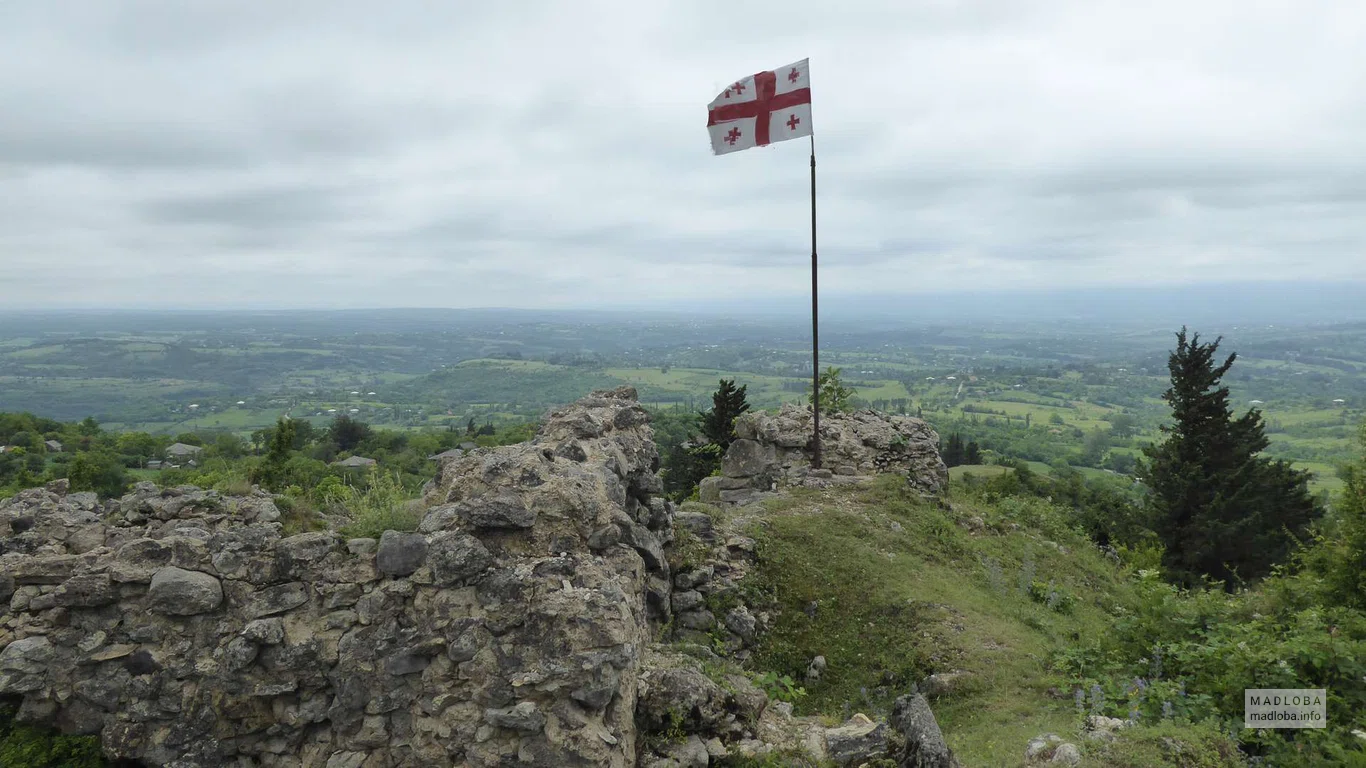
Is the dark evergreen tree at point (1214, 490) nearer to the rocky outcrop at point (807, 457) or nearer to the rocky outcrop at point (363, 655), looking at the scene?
the rocky outcrop at point (807, 457)

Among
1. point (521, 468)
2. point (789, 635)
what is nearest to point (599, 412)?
point (521, 468)

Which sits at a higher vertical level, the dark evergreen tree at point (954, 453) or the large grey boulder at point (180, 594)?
the large grey boulder at point (180, 594)

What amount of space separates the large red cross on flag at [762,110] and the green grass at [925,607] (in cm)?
947

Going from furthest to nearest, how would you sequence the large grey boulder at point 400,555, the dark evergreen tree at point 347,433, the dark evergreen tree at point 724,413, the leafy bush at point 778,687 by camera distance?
the dark evergreen tree at point 347,433
the dark evergreen tree at point 724,413
the leafy bush at point 778,687
the large grey boulder at point 400,555

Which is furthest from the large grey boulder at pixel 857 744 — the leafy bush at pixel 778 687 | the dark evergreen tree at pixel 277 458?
the dark evergreen tree at pixel 277 458

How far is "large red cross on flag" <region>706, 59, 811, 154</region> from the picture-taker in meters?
15.6

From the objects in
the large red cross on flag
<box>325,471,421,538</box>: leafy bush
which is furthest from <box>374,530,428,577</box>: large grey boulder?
the large red cross on flag

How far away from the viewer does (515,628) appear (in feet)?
23.7

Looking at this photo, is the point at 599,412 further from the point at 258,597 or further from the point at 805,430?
the point at 805,430

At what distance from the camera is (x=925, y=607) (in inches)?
475

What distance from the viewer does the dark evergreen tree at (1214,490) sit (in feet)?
80.9

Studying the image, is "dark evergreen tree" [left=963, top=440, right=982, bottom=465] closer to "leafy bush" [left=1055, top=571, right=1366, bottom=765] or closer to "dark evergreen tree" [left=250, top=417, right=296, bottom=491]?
"leafy bush" [left=1055, top=571, right=1366, bottom=765]

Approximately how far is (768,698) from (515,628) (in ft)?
13.4

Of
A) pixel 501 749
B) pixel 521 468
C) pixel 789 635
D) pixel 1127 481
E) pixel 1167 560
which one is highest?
pixel 521 468
